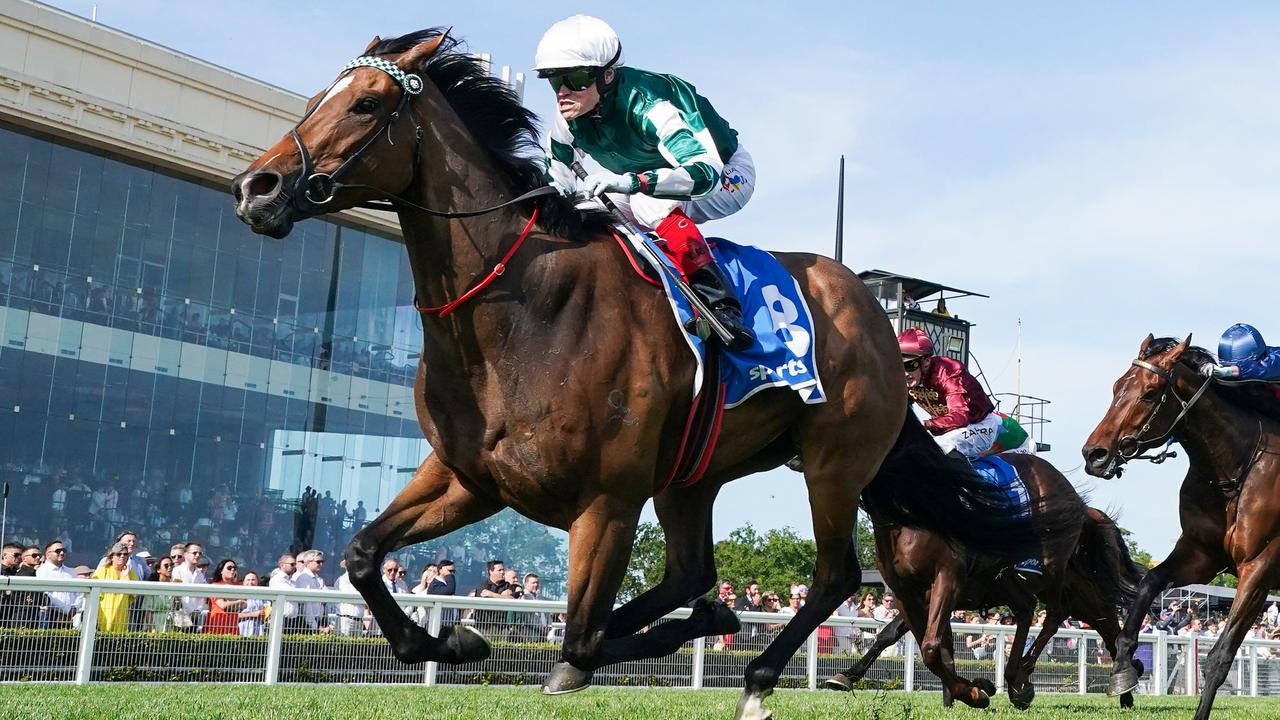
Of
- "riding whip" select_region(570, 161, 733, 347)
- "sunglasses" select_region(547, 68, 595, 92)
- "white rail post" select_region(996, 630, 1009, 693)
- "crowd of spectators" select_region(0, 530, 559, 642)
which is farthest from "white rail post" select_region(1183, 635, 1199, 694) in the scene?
"sunglasses" select_region(547, 68, 595, 92)

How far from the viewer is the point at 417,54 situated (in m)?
4.10

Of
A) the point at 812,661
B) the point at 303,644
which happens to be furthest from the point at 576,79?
the point at 812,661

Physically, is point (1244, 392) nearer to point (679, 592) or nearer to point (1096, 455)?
point (1096, 455)

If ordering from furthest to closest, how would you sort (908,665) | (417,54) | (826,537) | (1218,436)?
(908,665)
(1218,436)
(826,537)
(417,54)

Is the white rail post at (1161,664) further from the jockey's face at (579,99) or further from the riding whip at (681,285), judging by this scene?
the jockey's face at (579,99)

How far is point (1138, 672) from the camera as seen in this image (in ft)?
25.5

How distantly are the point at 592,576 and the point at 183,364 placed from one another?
53.4ft

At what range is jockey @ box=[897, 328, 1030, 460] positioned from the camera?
8.22 metres

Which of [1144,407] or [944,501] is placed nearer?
[944,501]

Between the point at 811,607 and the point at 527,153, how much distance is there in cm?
198

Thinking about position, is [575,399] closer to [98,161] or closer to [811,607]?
[811,607]

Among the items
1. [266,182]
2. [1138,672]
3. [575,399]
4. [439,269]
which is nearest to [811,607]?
[575,399]

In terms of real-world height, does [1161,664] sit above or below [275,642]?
below

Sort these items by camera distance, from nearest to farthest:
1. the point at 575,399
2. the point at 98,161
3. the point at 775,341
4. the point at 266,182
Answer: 1. the point at 266,182
2. the point at 575,399
3. the point at 775,341
4. the point at 98,161
